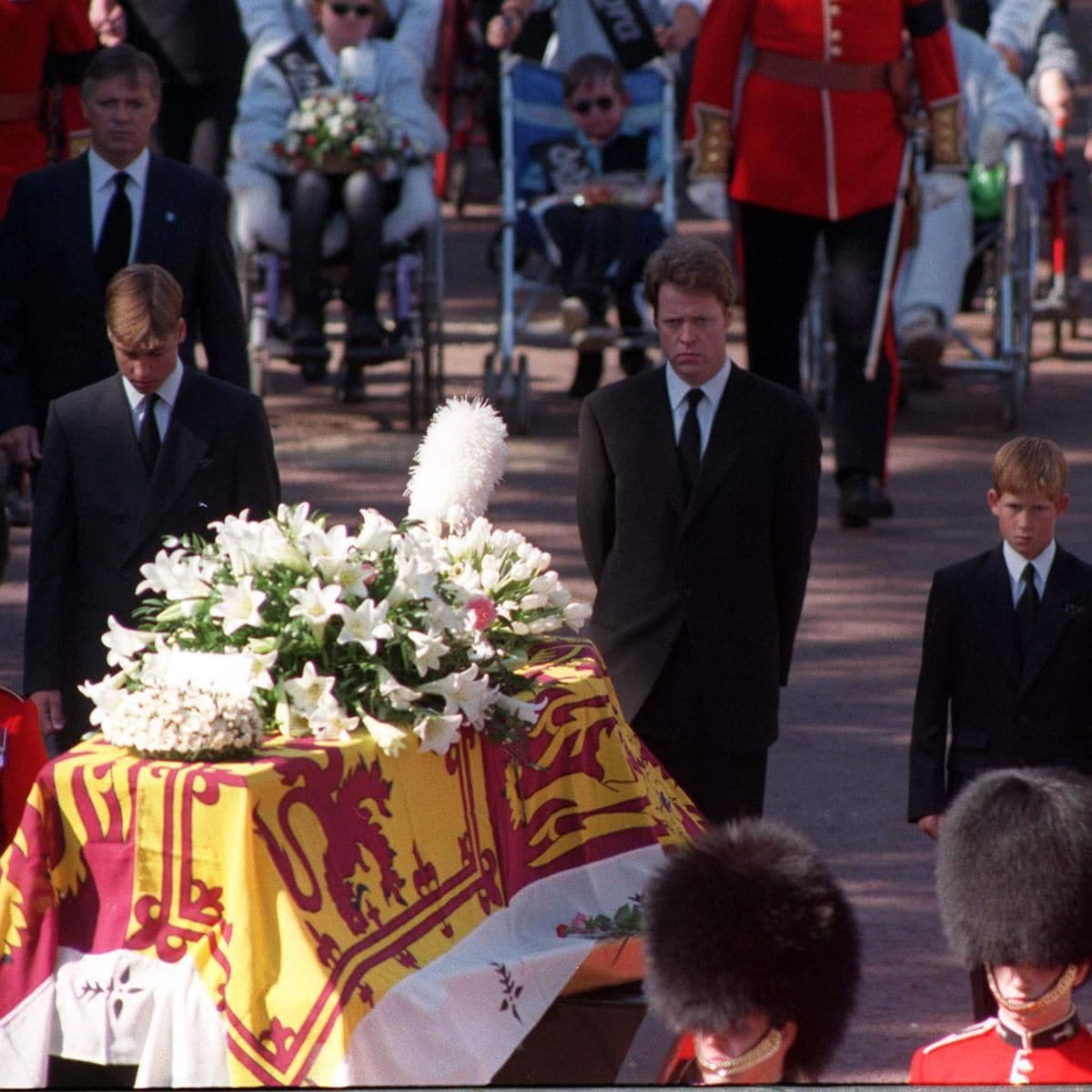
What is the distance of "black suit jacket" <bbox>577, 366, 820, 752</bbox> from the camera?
5430mm

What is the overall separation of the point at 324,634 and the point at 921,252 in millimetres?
7542

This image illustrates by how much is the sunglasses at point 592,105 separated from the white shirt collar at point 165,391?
6.55 m

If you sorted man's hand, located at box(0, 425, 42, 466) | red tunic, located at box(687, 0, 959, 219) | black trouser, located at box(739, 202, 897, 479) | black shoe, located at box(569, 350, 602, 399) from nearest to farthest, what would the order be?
man's hand, located at box(0, 425, 42, 466), red tunic, located at box(687, 0, 959, 219), black trouser, located at box(739, 202, 897, 479), black shoe, located at box(569, 350, 602, 399)

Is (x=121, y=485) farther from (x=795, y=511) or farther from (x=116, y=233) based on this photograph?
(x=116, y=233)

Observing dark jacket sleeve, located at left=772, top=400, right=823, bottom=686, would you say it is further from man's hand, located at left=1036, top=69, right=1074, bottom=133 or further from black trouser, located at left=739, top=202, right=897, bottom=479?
man's hand, located at left=1036, top=69, right=1074, bottom=133

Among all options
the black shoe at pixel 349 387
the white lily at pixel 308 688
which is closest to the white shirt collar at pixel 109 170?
the white lily at pixel 308 688

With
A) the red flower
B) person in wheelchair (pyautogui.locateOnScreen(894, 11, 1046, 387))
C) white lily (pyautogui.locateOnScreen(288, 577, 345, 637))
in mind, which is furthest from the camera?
person in wheelchair (pyautogui.locateOnScreen(894, 11, 1046, 387))

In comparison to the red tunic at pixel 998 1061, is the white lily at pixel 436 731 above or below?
above

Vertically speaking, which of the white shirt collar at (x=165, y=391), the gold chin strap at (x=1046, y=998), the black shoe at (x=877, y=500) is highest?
the white shirt collar at (x=165, y=391)

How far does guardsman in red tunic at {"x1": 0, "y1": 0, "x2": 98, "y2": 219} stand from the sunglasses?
134 inches

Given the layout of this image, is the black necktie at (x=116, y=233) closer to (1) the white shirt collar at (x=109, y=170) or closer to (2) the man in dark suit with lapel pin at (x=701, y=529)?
(1) the white shirt collar at (x=109, y=170)

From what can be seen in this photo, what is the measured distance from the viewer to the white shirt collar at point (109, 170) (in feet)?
23.0

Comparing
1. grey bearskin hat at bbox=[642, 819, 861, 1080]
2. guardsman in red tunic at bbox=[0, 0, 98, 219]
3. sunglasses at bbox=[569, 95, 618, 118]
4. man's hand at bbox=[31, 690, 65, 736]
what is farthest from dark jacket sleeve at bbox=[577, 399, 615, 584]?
sunglasses at bbox=[569, 95, 618, 118]

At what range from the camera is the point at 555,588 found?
5242mm
